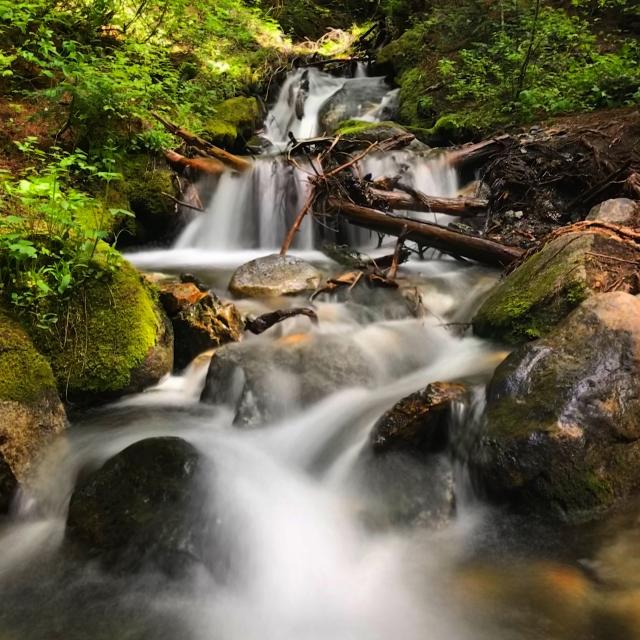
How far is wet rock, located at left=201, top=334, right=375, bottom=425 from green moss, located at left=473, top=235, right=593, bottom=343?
1.20 meters

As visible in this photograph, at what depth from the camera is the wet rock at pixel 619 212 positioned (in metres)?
5.07

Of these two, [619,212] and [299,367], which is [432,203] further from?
[299,367]

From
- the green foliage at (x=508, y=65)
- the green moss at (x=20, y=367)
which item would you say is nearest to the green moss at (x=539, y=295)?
the green moss at (x=20, y=367)

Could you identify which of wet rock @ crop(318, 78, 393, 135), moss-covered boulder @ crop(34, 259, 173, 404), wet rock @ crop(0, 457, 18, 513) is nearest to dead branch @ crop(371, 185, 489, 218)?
moss-covered boulder @ crop(34, 259, 173, 404)

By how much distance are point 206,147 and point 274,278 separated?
138 inches

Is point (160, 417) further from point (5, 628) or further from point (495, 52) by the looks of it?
point (495, 52)

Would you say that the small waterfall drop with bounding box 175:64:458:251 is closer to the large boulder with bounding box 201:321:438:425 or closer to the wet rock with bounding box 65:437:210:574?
the large boulder with bounding box 201:321:438:425

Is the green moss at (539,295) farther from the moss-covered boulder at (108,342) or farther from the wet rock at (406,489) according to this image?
the moss-covered boulder at (108,342)

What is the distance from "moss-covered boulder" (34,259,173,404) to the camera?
151 inches

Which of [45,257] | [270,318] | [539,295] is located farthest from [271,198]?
[539,295]

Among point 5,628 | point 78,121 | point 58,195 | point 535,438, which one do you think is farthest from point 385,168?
point 5,628

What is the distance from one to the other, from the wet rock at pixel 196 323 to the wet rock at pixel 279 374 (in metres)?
0.33

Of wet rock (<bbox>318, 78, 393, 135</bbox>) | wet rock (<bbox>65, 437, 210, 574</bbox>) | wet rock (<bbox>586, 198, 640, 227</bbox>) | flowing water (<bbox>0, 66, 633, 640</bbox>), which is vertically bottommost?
flowing water (<bbox>0, 66, 633, 640</bbox>)

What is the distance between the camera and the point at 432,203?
6609 mm
